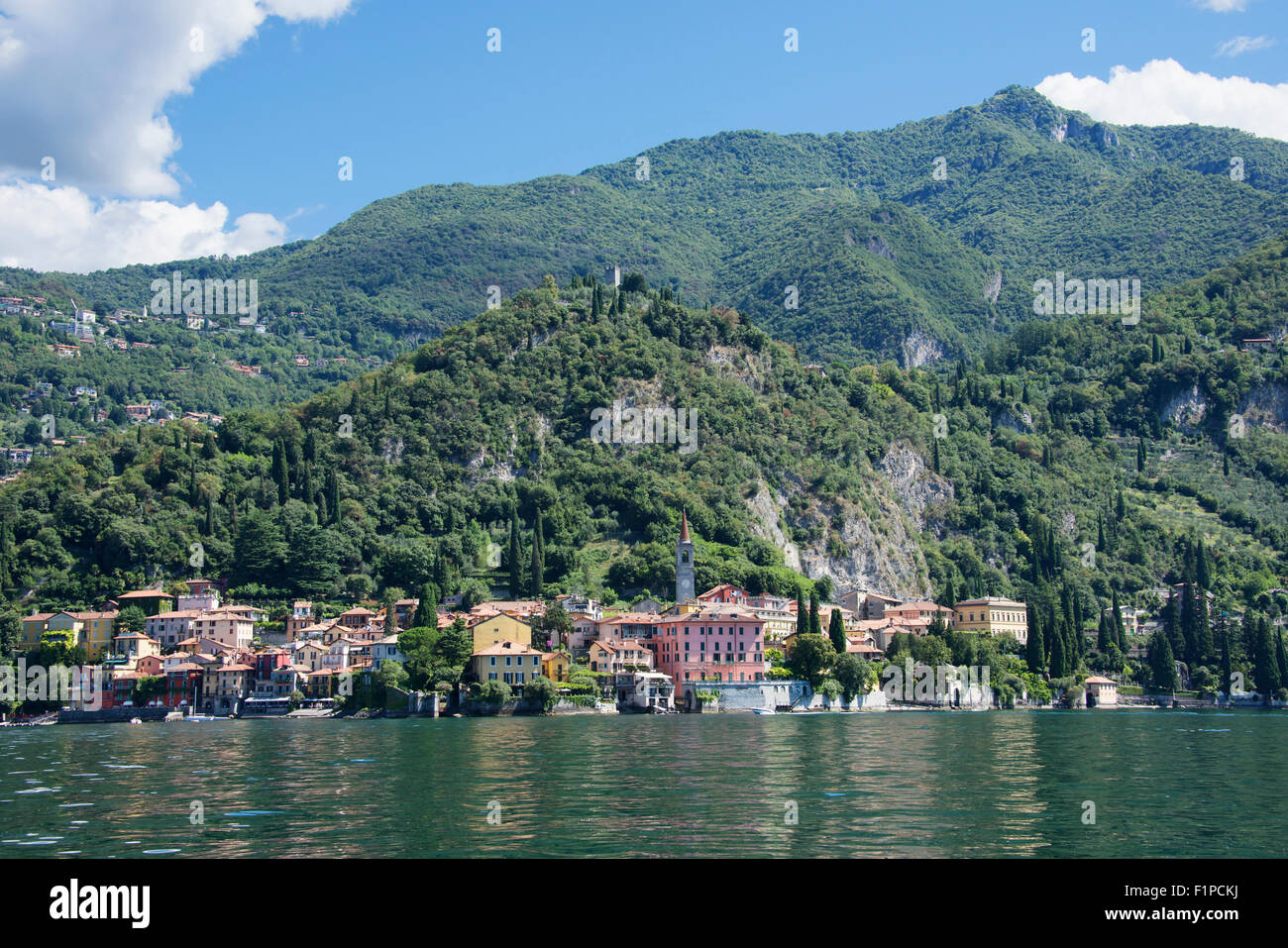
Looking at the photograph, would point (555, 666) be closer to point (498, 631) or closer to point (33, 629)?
point (498, 631)

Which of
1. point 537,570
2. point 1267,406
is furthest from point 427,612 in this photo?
point 1267,406

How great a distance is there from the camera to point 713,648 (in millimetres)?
95000

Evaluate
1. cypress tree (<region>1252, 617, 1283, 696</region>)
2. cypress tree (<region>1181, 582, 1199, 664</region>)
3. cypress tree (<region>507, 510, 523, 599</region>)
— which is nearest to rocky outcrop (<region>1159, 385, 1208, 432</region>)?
cypress tree (<region>1181, 582, 1199, 664</region>)

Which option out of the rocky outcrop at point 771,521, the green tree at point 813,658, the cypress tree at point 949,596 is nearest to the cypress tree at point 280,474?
the rocky outcrop at point 771,521

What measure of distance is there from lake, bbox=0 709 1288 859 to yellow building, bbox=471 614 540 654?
89.5 feet

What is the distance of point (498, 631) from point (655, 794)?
60.4 meters

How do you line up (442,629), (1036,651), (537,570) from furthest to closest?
(537,570) < (1036,651) < (442,629)

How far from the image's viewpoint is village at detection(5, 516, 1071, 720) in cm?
9056

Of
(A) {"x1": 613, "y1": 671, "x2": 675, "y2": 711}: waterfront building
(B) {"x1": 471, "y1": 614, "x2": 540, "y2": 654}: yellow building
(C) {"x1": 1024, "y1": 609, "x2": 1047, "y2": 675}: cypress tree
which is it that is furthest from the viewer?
(C) {"x1": 1024, "y1": 609, "x2": 1047, "y2": 675}: cypress tree

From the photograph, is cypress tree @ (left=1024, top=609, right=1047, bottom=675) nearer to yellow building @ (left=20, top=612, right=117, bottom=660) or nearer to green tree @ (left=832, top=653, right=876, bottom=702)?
green tree @ (left=832, top=653, right=876, bottom=702)

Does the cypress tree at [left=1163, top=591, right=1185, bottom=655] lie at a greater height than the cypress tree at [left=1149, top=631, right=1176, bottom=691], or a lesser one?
greater

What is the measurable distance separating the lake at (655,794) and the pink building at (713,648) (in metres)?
32.5

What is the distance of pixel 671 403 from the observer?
14800cm
